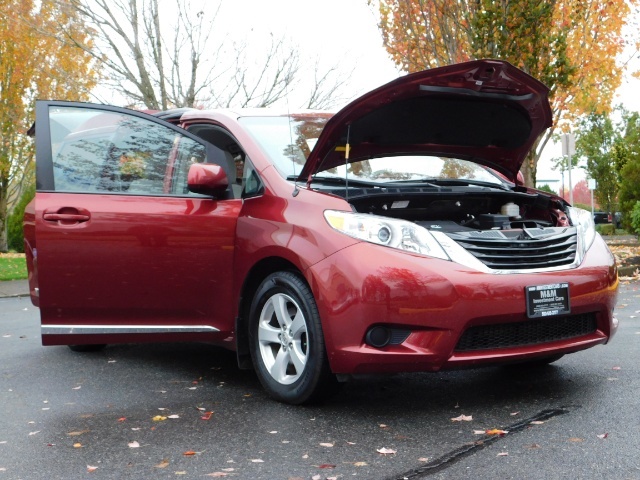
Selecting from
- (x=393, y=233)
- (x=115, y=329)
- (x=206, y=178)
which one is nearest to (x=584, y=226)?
(x=393, y=233)

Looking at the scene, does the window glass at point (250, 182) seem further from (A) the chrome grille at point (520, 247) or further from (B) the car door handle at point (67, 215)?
(A) the chrome grille at point (520, 247)

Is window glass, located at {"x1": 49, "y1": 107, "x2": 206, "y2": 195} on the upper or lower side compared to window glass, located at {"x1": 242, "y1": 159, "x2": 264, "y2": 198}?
upper

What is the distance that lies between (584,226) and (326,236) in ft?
5.29

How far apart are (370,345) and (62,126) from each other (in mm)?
2456

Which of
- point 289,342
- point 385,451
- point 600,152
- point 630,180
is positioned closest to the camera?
point 385,451

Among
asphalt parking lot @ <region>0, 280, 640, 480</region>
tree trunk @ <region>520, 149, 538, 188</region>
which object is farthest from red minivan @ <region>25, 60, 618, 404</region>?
tree trunk @ <region>520, 149, 538, 188</region>

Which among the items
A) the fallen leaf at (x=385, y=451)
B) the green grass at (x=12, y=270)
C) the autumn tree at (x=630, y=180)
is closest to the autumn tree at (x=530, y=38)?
the autumn tree at (x=630, y=180)

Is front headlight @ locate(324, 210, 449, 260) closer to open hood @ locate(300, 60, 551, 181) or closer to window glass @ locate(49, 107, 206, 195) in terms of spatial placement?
open hood @ locate(300, 60, 551, 181)

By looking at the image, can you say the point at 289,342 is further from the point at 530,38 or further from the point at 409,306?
the point at 530,38

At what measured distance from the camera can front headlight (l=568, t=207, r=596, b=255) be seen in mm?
4816

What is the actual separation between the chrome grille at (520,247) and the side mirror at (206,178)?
141 cm

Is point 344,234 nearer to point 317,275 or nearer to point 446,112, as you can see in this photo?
point 317,275

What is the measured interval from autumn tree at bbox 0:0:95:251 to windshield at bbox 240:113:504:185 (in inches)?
501

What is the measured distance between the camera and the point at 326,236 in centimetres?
433
